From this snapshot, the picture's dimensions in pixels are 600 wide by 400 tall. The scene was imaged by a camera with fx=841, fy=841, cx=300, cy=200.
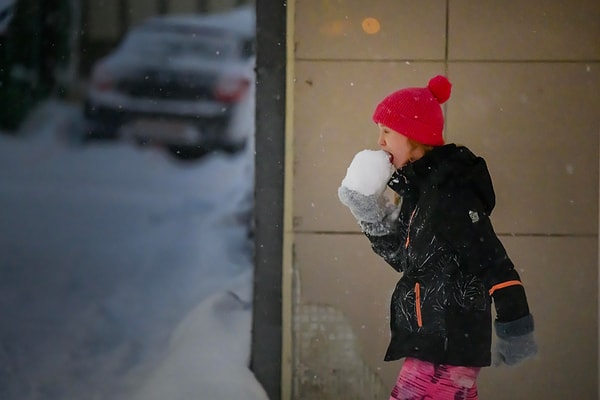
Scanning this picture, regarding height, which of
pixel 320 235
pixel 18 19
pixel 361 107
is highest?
pixel 18 19

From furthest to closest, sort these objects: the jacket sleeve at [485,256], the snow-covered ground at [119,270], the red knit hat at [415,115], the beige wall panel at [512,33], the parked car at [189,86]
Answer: the parked car at [189,86] → the snow-covered ground at [119,270] → the beige wall panel at [512,33] → the red knit hat at [415,115] → the jacket sleeve at [485,256]

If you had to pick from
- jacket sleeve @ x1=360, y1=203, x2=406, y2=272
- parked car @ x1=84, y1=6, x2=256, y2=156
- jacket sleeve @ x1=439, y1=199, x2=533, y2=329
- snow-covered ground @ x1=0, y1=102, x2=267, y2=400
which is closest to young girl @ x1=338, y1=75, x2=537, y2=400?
jacket sleeve @ x1=439, y1=199, x2=533, y2=329

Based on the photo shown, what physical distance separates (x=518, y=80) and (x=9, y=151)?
23.9 ft

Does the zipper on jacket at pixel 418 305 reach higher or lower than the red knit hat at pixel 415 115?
lower

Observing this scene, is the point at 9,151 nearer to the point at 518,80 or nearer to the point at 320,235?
the point at 320,235

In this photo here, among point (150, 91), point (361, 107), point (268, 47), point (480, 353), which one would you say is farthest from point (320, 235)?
point (150, 91)

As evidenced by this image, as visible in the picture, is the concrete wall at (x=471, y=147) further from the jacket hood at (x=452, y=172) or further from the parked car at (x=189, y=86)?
the parked car at (x=189, y=86)

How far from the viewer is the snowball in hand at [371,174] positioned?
10.9 ft

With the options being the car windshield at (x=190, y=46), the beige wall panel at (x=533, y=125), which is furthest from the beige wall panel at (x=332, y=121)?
the car windshield at (x=190, y=46)

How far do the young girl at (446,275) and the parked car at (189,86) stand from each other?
6.29m

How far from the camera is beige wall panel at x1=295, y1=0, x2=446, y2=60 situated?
15.0 ft

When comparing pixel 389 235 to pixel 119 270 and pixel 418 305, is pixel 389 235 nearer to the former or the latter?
pixel 418 305

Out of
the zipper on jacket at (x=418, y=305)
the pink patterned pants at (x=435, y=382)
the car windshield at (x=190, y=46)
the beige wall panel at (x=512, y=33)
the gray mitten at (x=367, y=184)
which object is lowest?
the pink patterned pants at (x=435, y=382)

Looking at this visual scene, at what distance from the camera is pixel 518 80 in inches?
180
